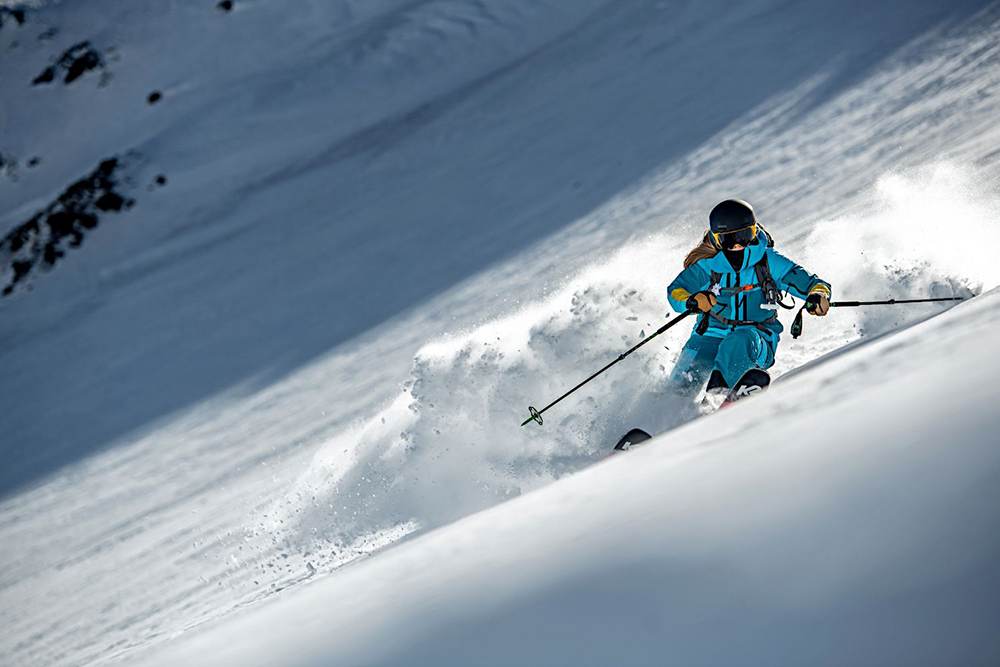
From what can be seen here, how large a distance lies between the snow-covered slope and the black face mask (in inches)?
132

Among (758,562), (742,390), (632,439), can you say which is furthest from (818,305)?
(758,562)

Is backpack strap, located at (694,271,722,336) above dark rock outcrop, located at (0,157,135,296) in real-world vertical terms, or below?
below

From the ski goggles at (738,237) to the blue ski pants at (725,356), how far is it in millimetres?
557

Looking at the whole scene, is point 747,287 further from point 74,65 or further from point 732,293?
point 74,65

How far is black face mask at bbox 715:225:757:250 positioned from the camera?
5.05 metres

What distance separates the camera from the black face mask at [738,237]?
5.05 m

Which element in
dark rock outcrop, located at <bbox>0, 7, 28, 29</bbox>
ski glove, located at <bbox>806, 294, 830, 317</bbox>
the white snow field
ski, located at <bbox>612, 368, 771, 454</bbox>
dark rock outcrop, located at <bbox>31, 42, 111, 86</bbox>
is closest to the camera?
the white snow field

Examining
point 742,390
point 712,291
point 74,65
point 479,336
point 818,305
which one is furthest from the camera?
point 74,65

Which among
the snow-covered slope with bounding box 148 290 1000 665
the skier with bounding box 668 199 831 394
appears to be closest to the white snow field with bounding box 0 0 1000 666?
the snow-covered slope with bounding box 148 290 1000 665

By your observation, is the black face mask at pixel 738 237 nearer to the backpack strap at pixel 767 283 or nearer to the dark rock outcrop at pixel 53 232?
the backpack strap at pixel 767 283

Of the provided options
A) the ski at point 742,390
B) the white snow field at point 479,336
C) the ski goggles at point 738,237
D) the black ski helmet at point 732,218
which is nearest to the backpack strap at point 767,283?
the ski goggles at point 738,237

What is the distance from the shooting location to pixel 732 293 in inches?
207

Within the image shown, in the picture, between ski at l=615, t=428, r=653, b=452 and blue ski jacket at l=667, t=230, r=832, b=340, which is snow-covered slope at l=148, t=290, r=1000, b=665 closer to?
ski at l=615, t=428, r=653, b=452

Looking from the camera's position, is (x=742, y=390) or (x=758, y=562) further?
(x=742, y=390)
